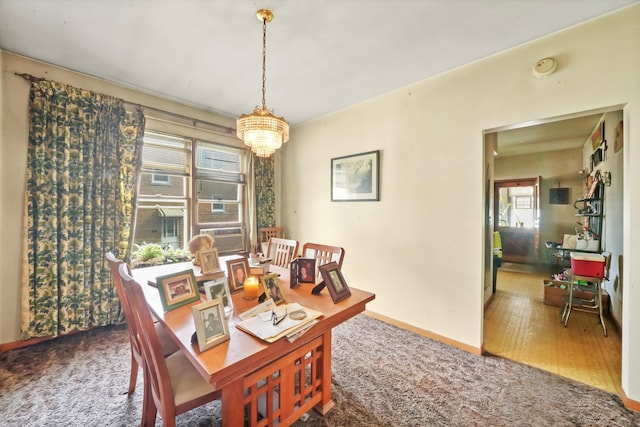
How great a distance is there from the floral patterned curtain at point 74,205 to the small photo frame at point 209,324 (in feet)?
7.45

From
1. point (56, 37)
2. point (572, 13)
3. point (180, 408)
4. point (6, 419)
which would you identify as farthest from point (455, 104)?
point (6, 419)

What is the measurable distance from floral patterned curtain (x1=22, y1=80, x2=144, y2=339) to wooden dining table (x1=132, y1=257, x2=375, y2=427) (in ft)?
3.77

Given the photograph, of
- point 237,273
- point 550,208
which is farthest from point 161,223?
point 550,208

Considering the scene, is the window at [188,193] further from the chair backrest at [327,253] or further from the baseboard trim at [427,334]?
the baseboard trim at [427,334]

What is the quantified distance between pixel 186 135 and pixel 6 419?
2841 mm

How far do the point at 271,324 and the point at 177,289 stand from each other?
0.66 m

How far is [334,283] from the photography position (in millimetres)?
1534

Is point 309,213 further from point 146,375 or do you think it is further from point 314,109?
point 146,375

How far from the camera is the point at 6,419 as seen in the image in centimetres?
152

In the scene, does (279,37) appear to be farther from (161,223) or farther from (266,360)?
(161,223)

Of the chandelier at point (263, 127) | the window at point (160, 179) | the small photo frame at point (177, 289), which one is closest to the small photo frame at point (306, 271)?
the small photo frame at point (177, 289)

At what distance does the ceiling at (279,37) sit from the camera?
165cm

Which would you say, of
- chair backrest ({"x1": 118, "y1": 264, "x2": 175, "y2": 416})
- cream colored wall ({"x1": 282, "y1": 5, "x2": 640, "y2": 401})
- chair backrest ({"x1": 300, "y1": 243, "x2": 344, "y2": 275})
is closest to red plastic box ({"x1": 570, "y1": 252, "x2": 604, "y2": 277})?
cream colored wall ({"x1": 282, "y1": 5, "x2": 640, "y2": 401})

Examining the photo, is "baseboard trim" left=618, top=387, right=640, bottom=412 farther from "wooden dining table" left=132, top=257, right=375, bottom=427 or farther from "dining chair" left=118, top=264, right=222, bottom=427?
"dining chair" left=118, top=264, right=222, bottom=427
